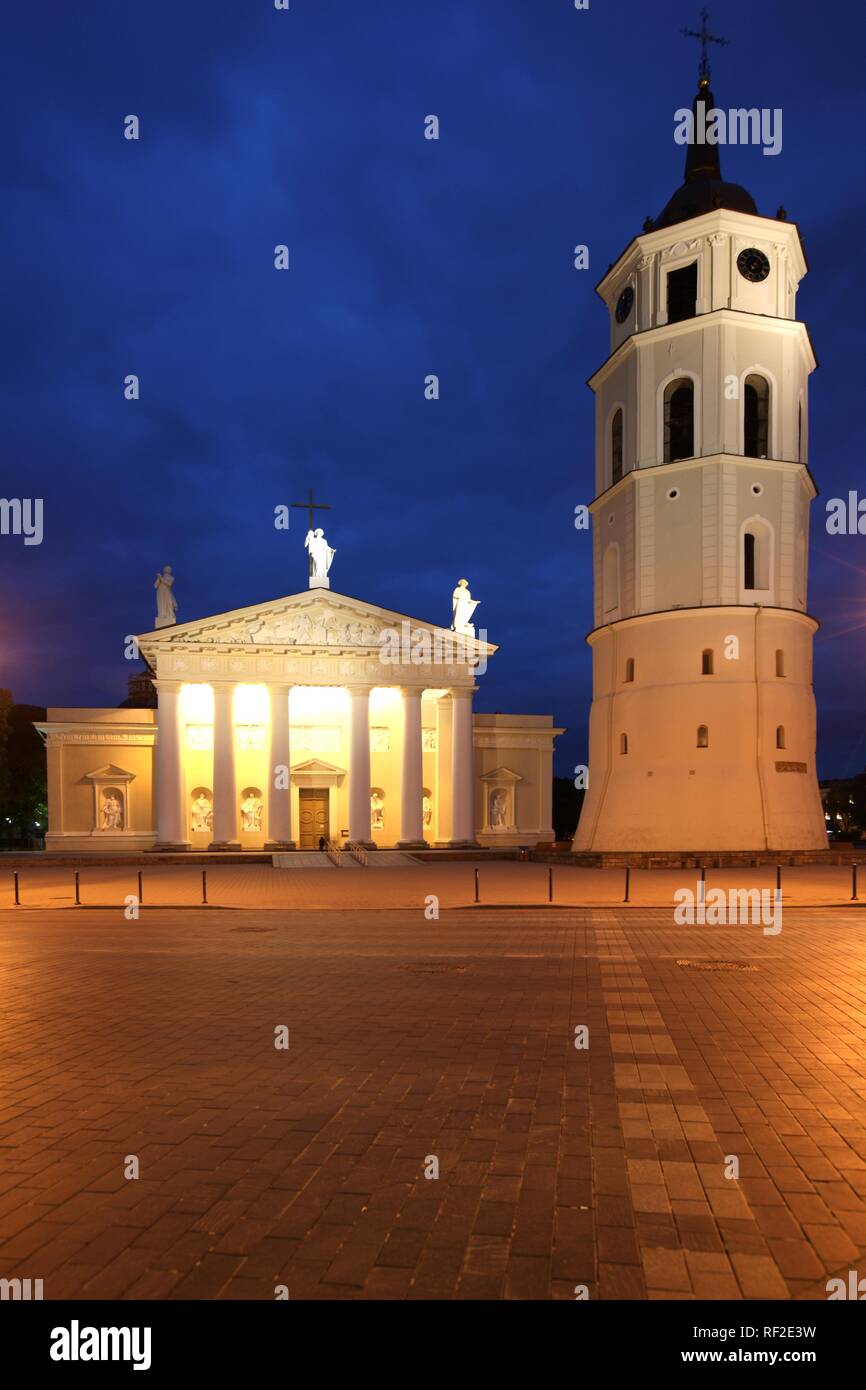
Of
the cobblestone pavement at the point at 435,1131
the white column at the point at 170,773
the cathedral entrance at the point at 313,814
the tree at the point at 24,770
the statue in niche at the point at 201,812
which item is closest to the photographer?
the cobblestone pavement at the point at 435,1131

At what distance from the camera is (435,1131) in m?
5.76

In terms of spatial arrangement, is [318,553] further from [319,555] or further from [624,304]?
[624,304]

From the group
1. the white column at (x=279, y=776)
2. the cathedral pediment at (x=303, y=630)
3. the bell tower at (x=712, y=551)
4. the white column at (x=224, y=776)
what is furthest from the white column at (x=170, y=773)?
→ the bell tower at (x=712, y=551)

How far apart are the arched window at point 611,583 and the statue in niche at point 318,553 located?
16.7 meters

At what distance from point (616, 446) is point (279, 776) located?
22436 mm

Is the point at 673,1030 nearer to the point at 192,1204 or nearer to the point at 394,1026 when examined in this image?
the point at 394,1026

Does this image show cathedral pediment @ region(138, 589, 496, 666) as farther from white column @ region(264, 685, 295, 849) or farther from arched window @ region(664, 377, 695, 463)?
arched window @ region(664, 377, 695, 463)

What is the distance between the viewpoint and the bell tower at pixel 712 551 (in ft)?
105

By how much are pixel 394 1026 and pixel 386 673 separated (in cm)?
3941

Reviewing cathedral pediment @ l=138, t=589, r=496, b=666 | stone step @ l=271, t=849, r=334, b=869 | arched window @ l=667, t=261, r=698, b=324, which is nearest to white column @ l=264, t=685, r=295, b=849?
cathedral pediment @ l=138, t=589, r=496, b=666

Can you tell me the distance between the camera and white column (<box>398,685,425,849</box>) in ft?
154

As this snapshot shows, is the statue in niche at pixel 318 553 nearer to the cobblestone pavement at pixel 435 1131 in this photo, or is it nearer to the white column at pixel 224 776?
the white column at pixel 224 776

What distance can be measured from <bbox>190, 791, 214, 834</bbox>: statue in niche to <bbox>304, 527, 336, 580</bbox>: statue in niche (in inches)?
524
